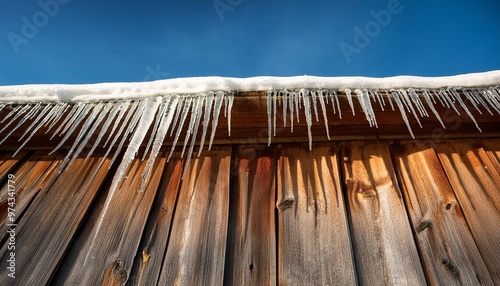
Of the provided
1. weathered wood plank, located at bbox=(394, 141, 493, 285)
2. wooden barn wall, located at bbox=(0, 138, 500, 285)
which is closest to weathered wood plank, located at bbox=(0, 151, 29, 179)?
wooden barn wall, located at bbox=(0, 138, 500, 285)

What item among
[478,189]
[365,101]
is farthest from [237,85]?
[478,189]

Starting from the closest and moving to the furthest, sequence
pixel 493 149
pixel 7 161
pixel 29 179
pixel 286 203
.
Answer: pixel 286 203 → pixel 493 149 → pixel 29 179 → pixel 7 161

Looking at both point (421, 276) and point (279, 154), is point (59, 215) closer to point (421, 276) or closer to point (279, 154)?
point (279, 154)

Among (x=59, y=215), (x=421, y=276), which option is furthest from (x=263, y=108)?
(x=59, y=215)

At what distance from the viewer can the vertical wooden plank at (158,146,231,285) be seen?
138 cm

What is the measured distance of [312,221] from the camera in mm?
1515

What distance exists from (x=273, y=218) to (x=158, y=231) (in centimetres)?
54

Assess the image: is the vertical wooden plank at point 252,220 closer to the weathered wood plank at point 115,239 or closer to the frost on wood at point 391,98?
the frost on wood at point 391,98

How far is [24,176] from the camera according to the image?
185 centimetres

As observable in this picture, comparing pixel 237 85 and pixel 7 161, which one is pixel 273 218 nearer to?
pixel 237 85

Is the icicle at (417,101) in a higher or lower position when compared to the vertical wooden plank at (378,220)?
higher

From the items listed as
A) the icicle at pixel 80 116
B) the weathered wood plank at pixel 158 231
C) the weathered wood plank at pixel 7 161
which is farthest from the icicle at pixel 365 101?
the weathered wood plank at pixel 7 161

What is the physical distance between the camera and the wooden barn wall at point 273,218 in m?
1.37

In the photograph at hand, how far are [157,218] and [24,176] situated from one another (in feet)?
2.86
